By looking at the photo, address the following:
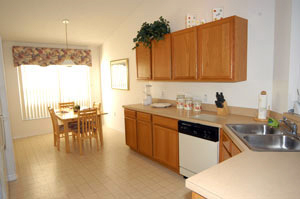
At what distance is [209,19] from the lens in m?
2.96

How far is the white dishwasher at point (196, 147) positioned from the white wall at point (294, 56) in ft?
2.86

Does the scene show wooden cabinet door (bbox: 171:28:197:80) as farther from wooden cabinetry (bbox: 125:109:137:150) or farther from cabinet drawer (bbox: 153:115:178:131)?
wooden cabinetry (bbox: 125:109:137:150)

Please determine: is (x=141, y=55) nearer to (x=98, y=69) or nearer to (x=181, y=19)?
(x=181, y=19)

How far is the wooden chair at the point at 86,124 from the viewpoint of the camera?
387 centimetres

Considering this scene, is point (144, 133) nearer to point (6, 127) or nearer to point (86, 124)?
point (86, 124)

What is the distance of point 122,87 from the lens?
16.9 ft

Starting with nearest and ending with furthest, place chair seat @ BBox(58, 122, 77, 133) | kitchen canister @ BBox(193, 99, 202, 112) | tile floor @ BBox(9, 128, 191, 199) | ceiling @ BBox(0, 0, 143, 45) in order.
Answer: tile floor @ BBox(9, 128, 191, 199)
kitchen canister @ BBox(193, 99, 202, 112)
ceiling @ BBox(0, 0, 143, 45)
chair seat @ BBox(58, 122, 77, 133)

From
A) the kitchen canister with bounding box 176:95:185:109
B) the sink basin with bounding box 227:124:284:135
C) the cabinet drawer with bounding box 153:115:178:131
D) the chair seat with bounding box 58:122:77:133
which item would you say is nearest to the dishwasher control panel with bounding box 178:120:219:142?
the cabinet drawer with bounding box 153:115:178:131

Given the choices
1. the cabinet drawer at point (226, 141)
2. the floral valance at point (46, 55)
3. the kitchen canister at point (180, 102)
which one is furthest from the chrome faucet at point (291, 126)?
the floral valance at point (46, 55)

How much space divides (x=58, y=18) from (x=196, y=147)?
3.68 meters

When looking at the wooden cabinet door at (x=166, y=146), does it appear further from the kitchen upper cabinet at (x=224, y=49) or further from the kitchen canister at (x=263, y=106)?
the kitchen canister at (x=263, y=106)

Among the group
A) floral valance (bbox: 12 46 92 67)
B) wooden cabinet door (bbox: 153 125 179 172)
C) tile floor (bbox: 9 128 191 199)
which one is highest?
floral valance (bbox: 12 46 92 67)

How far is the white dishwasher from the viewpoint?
237 cm

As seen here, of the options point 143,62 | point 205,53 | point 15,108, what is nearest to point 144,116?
point 143,62
